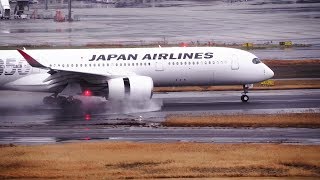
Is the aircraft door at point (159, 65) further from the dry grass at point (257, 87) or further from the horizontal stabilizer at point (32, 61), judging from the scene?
the horizontal stabilizer at point (32, 61)

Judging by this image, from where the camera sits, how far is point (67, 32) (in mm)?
107500

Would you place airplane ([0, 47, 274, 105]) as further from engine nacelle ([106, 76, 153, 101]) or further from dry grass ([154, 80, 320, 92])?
dry grass ([154, 80, 320, 92])

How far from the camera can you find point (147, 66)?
49.1 meters

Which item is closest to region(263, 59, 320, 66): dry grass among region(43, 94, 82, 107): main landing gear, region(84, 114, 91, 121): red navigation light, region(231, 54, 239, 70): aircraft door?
region(231, 54, 239, 70): aircraft door

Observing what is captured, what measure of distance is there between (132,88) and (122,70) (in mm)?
2593

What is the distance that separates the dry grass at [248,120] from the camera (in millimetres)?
40634

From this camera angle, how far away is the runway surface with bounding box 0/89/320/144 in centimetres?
3744

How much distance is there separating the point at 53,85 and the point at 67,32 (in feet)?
196

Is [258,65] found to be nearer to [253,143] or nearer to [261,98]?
[261,98]

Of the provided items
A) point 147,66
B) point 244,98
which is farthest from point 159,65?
point 244,98

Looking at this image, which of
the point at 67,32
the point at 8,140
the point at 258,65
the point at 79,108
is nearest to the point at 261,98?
the point at 258,65

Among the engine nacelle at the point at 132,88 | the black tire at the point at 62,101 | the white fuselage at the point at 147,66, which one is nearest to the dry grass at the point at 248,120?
the engine nacelle at the point at 132,88

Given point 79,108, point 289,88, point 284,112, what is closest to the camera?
point 284,112

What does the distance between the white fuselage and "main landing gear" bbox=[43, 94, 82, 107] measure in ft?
2.72
